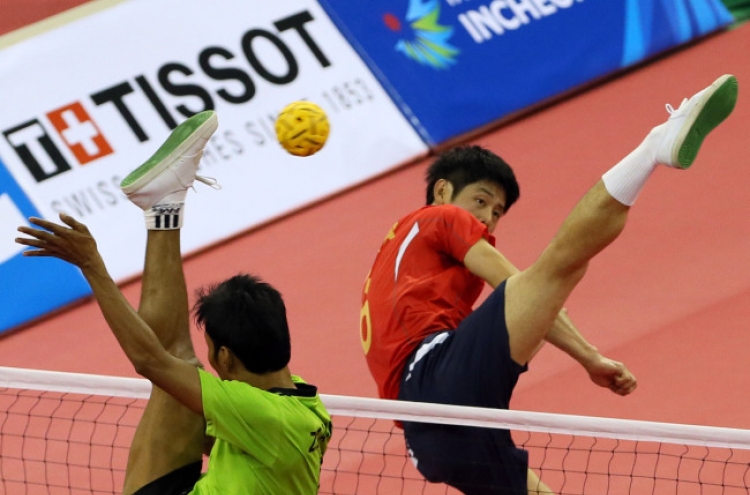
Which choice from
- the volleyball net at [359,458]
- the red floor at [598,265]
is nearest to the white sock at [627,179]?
the volleyball net at [359,458]

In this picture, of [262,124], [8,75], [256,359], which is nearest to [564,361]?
[262,124]

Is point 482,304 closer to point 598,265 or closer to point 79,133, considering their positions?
point 598,265

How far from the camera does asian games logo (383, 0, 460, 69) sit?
1109 centimetres

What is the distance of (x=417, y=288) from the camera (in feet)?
19.4

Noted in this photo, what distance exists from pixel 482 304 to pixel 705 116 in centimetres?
113

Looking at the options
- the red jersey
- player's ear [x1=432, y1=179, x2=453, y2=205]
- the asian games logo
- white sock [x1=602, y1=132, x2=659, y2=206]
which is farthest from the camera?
the asian games logo

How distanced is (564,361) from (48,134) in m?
4.23

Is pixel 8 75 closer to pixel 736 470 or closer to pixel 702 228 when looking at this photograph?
pixel 702 228

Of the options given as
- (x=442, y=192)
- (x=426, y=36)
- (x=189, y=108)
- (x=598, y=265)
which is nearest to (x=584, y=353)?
(x=442, y=192)

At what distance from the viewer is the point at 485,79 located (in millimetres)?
11195

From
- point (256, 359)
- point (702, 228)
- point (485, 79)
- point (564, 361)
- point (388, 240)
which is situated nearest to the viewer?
point (256, 359)

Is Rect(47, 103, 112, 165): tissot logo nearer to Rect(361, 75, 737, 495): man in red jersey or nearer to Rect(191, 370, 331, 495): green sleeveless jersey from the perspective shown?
Rect(361, 75, 737, 495): man in red jersey

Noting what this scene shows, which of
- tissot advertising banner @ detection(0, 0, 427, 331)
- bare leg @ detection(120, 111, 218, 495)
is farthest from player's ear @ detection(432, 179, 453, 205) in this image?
tissot advertising banner @ detection(0, 0, 427, 331)

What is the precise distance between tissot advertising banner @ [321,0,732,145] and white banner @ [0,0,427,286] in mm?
241
